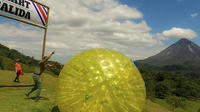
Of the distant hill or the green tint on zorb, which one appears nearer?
the green tint on zorb

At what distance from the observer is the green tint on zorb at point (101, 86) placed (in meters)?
4.38

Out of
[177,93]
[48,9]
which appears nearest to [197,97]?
[177,93]

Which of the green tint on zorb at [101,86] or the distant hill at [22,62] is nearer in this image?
the green tint on zorb at [101,86]

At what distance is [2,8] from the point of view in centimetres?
973

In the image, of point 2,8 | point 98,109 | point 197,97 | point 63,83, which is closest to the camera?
point 98,109

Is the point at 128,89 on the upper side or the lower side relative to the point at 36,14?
lower

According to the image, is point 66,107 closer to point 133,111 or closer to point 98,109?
point 98,109

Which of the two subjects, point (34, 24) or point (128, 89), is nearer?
point (128, 89)

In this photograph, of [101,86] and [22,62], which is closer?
[101,86]

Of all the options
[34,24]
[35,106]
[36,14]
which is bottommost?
[35,106]

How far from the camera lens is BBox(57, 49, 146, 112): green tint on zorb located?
4.38 metres

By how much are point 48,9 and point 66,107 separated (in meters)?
10.1

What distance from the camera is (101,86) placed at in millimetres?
4434

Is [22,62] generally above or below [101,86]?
above
